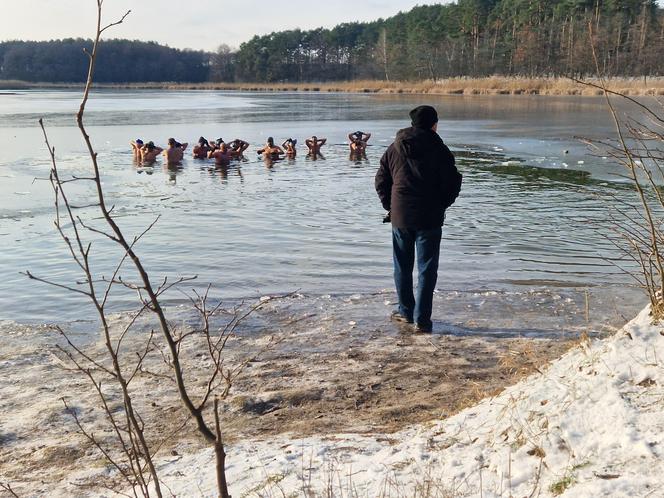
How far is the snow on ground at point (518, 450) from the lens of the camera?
2.97 meters

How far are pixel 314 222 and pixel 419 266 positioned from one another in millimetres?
6522

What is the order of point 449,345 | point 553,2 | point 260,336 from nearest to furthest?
point 449,345
point 260,336
point 553,2

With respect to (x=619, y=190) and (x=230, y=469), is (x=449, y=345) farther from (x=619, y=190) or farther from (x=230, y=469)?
(x=619, y=190)

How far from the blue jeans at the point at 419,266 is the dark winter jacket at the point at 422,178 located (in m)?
0.12

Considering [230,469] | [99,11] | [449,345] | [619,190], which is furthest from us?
[619,190]

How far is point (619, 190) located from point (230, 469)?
45.0 ft

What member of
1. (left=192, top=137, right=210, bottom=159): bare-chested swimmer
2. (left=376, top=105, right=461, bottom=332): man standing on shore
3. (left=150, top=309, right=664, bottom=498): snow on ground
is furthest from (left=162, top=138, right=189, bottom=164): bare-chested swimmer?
(left=150, top=309, right=664, bottom=498): snow on ground

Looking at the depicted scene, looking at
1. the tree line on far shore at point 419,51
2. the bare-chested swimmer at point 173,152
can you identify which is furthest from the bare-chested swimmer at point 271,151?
the tree line on far shore at point 419,51

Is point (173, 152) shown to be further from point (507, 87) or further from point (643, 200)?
point (507, 87)

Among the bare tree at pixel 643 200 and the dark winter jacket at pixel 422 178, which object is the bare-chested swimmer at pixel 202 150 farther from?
the dark winter jacket at pixel 422 178

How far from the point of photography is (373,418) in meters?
4.62

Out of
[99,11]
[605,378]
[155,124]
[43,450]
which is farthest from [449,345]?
[155,124]

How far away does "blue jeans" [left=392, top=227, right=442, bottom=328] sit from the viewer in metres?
6.50

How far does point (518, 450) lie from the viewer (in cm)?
329
